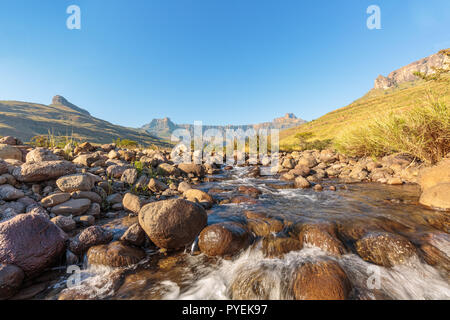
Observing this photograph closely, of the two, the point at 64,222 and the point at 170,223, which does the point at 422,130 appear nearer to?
the point at 170,223

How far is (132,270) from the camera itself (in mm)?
3188

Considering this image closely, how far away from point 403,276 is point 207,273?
325 cm

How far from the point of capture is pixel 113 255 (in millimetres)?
3246

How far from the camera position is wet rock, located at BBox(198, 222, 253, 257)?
362 centimetres

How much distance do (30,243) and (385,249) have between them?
250 inches

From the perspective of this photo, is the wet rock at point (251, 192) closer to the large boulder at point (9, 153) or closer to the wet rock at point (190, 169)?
the wet rock at point (190, 169)

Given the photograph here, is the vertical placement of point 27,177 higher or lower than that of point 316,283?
higher

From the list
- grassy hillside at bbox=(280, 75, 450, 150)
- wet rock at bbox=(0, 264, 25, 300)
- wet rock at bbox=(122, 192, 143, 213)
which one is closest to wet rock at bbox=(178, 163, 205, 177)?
wet rock at bbox=(122, 192, 143, 213)

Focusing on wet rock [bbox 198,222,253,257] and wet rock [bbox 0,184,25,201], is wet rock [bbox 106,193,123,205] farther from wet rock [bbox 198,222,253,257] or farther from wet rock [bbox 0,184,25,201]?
wet rock [bbox 198,222,253,257]

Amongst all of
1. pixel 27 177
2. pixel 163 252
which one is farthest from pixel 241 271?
pixel 27 177

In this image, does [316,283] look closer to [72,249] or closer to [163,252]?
[163,252]

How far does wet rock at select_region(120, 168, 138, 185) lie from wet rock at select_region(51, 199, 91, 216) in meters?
2.09
